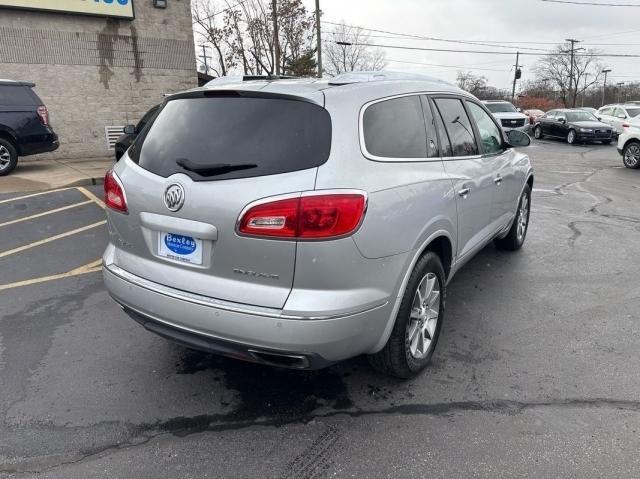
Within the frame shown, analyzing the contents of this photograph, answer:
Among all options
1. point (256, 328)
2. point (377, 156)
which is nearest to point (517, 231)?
point (377, 156)

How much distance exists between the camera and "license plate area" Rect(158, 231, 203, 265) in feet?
8.34

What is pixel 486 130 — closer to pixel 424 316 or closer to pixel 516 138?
pixel 516 138

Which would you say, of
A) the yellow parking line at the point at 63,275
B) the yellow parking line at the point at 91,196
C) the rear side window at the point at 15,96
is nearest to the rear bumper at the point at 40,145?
the rear side window at the point at 15,96

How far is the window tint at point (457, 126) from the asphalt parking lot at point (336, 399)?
136cm

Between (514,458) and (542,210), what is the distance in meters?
6.65

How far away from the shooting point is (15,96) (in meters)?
10.4

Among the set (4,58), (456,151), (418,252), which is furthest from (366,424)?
(4,58)

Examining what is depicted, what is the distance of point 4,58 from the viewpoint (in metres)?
12.4

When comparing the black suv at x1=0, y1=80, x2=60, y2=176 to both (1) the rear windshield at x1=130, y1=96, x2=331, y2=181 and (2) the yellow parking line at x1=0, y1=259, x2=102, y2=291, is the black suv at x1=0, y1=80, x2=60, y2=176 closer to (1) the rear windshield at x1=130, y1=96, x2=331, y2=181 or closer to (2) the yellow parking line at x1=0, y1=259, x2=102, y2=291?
(2) the yellow parking line at x1=0, y1=259, x2=102, y2=291

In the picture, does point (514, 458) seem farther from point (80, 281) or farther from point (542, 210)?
point (542, 210)

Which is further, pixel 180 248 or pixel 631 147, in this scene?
pixel 631 147

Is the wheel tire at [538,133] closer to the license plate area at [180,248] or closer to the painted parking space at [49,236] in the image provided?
the painted parking space at [49,236]

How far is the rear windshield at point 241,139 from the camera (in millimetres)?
2449

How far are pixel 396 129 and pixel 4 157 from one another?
34.2 feet
